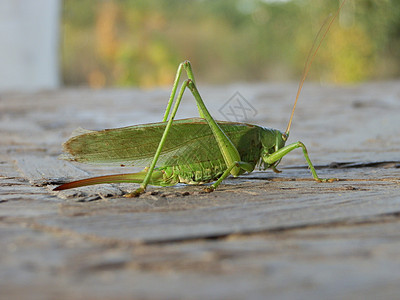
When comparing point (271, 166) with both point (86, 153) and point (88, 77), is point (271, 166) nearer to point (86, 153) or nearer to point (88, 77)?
point (86, 153)

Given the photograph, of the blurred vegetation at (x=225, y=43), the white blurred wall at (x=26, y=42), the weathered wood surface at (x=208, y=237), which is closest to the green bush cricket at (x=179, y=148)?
the weathered wood surface at (x=208, y=237)

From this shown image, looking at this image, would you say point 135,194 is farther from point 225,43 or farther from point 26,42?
point 225,43

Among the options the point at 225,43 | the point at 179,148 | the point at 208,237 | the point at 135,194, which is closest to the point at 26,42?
the point at 179,148

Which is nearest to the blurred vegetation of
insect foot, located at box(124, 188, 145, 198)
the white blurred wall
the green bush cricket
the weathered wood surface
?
the white blurred wall

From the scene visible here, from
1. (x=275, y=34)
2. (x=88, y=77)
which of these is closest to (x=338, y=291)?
(x=88, y=77)

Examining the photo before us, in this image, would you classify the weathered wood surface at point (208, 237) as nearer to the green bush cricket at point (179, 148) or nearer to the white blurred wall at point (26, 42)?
the green bush cricket at point (179, 148)
